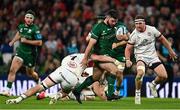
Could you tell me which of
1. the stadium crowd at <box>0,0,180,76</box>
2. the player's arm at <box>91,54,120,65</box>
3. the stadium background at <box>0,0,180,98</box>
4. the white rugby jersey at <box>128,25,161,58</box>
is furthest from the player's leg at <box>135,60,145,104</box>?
the stadium background at <box>0,0,180,98</box>

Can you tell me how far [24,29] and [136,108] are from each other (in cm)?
592

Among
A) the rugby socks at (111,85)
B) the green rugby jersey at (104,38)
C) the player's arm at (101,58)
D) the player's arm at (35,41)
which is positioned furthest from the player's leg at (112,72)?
the player's arm at (35,41)

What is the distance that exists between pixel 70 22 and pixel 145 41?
31.6 ft

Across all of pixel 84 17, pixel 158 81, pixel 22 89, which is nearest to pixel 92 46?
pixel 158 81

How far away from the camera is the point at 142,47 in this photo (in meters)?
18.6

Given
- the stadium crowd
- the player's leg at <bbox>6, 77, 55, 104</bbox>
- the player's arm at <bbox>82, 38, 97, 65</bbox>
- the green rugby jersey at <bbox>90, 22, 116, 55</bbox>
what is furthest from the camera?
the stadium crowd

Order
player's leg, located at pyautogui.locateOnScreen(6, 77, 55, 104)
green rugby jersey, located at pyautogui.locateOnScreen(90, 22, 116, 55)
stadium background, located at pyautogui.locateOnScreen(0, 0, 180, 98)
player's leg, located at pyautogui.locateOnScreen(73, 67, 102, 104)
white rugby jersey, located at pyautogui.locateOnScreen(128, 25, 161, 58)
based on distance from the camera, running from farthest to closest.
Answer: stadium background, located at pyautogui.locateOnScreen(0, 0, 180, 98) → green rugby jersey, located at pyautogui.locateOnScreen(90, 22, 116, 55) → white rugby jersey, located at pyautogui.locateOnScreen(128, 25, 161, 58) → player's leg, located at pyautogui.locateOnScreen(73, 67, 102, 104) → player's leg, located at pyautogui.locateOnScreen(6, 77, 55, 104)

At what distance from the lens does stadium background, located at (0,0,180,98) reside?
25.4 metres

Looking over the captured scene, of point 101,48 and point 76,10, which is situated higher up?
point 76,10

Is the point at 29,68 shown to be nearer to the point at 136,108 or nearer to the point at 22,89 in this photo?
the point at 22,89

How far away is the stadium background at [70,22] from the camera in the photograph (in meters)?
25.4

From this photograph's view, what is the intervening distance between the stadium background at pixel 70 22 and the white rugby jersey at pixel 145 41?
5.47 meters

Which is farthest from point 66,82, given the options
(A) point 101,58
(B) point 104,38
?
(B) point 104,38

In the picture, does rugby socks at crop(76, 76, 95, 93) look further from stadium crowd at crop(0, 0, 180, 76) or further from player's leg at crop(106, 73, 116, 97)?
stadium crowd at crop(0, 0, 180, 76)
